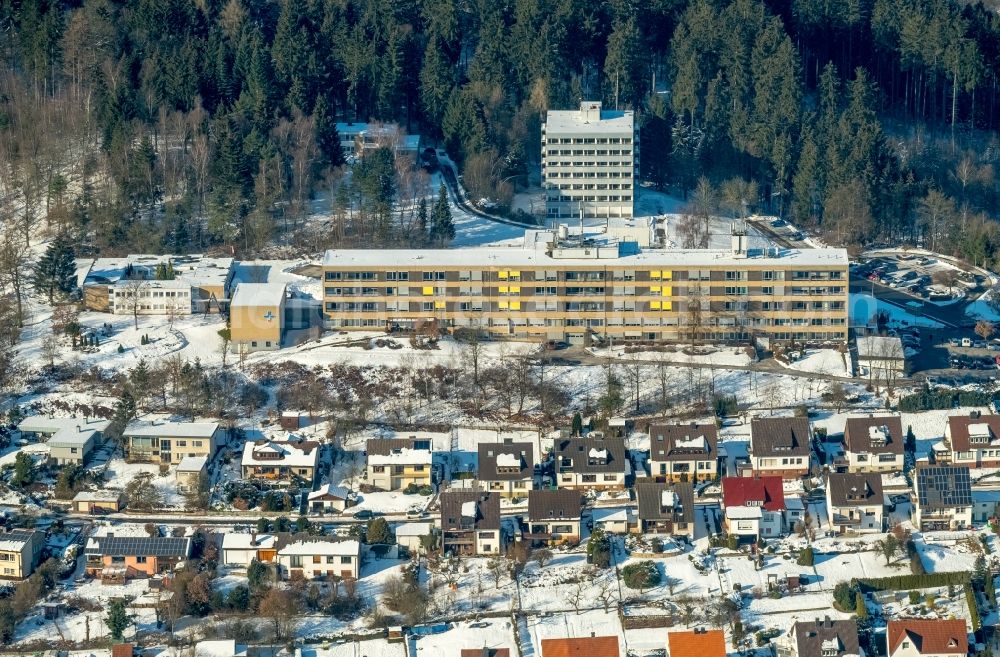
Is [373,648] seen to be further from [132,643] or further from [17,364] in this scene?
[17,364]

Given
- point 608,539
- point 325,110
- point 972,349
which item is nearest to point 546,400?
point 608,539

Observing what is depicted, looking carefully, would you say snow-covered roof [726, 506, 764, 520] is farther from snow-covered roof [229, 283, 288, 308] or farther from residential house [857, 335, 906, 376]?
snow-covered roof [229, 283, 288, 308]

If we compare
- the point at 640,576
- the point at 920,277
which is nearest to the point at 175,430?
the point at 640,576

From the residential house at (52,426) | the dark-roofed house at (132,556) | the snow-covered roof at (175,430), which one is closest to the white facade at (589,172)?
the snow-covered roof at (175,430)

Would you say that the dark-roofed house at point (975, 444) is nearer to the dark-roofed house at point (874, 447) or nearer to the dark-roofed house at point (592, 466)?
the dark-roofed house at point (874, 447)

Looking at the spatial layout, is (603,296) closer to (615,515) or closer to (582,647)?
(615,515)

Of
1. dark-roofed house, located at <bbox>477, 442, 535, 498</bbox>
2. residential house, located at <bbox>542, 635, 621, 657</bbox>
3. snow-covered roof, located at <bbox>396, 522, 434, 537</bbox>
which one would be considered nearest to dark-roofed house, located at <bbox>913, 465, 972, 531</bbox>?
residential house, located at <bbox>542, 635, 621, 657</bbox>
